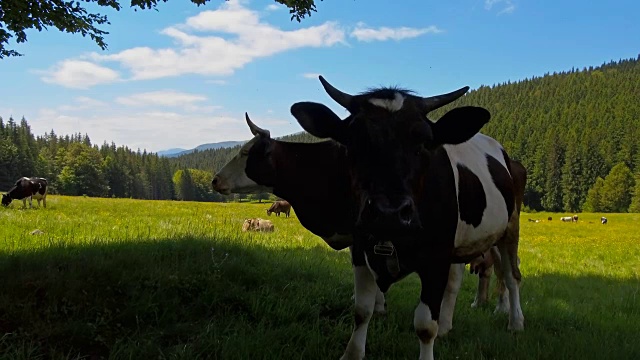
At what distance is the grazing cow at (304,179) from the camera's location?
554 centimetres

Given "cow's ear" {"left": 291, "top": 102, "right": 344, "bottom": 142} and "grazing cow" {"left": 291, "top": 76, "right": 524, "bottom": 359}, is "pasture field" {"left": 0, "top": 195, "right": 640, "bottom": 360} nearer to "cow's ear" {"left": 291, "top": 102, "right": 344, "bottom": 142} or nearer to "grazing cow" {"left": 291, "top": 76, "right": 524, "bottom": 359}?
"grazing cow" {"left": 291, "top": 76, "right": 524, "bottom": 359}

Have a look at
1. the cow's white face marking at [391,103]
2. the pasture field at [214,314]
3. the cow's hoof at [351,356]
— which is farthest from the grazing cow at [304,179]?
the cow's hoof at [351,356]

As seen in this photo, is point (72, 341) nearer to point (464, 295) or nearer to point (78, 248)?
point (78, 248)

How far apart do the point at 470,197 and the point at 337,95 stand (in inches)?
70.6

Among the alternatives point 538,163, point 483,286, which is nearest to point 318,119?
point 483,286

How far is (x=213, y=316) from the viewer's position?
487 centimetres

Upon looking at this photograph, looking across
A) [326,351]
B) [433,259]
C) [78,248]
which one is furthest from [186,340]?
[78,248]

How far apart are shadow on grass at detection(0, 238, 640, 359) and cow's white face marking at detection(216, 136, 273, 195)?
2.99 feet

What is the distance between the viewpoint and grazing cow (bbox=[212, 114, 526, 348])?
5543 mm

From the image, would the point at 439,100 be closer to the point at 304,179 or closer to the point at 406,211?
the point at 406,211

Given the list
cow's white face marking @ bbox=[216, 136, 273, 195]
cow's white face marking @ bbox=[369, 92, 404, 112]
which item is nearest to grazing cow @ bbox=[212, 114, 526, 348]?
cow's white face marking @ bbox=[216, 136, 273, 195]

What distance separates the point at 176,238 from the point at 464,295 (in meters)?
4.95

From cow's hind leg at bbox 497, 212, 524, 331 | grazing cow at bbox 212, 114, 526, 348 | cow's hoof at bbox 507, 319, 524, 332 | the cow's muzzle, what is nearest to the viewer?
the cow's muzzle

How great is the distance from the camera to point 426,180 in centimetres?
399
